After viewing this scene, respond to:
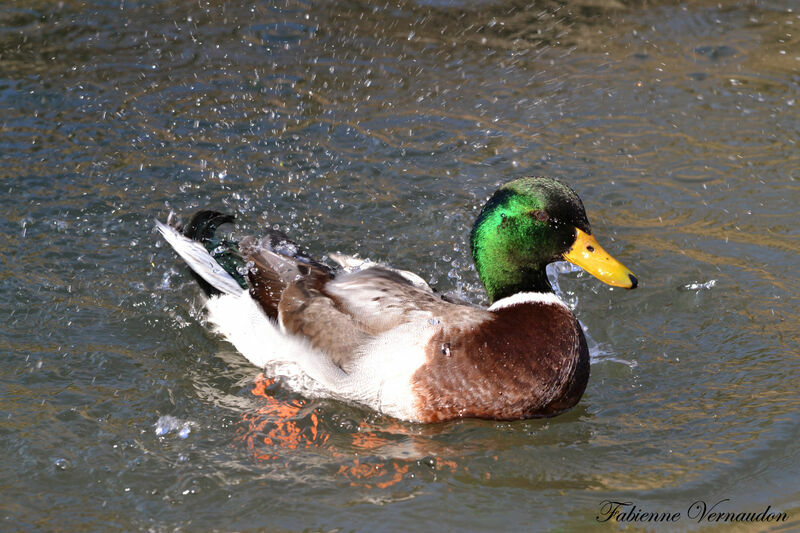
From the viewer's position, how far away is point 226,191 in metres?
6.62

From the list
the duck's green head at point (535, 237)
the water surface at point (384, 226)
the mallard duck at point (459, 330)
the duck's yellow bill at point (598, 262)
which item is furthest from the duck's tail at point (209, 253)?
the duck's yellow bill at point (598, 262)

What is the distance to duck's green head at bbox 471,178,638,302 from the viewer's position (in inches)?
190

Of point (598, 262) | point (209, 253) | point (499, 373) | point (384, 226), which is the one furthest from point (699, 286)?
point (209, 253)

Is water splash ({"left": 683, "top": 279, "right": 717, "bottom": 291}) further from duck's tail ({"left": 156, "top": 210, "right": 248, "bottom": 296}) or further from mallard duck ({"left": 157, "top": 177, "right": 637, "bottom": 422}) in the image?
duck's tail ({"left": 156, "top": 210, "right": 248, "bottom": 296})

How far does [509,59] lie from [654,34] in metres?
1.34

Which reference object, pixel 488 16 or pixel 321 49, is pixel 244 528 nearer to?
pixel 321 49

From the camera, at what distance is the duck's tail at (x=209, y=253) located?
18.5 ft

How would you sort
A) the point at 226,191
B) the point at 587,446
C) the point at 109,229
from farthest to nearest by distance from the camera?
the point at 226,191 < the point at 109,229 < the point at 587,446

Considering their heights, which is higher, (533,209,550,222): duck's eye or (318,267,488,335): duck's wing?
(533,209,550,222): duck's eye

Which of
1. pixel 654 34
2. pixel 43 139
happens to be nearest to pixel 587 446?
pixel 43 139

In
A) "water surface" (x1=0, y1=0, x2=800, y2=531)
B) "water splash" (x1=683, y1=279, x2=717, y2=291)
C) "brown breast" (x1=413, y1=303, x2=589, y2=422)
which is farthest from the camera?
"water splash" (x1=683, y1=279, x2=717, y2=291)
